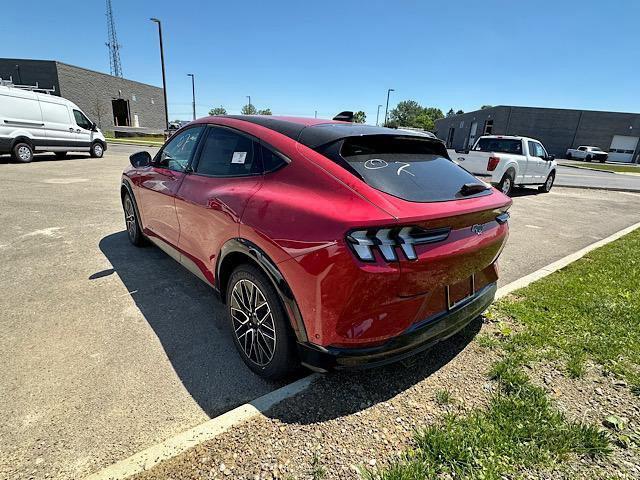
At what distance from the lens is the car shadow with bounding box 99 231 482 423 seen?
2197mm

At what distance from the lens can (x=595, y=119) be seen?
4681cm

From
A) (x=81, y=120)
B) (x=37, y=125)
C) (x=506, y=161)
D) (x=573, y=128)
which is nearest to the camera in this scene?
(x=506, y=161)

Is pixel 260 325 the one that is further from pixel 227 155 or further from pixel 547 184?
pixel 547 184

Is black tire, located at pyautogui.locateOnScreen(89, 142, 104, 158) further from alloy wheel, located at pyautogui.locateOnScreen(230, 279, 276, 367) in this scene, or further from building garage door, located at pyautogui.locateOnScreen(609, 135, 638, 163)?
building garage door, located at pyautogui.locateOnScreen(609, 135, 638, 163)

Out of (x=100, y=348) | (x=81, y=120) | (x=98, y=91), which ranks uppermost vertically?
(x=98, y=91)

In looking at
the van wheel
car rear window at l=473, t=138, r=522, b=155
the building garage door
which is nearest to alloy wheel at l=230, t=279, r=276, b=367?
car rear window at l=473, t=138, r=522, b=155

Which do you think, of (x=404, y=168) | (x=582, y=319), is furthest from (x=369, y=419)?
(x=582, y=319)

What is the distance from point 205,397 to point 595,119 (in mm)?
60367

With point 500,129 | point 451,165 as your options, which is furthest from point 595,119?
point 451,165

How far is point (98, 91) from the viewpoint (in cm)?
3812

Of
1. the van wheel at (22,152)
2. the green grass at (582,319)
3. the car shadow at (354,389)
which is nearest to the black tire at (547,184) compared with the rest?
the green grass at (582,319)

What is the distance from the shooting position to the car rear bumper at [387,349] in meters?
1.94

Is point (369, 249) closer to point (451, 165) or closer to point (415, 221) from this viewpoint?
point (415, 221)

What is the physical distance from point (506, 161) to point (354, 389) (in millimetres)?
10273
